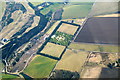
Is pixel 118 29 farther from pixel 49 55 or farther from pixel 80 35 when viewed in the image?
pixel 49 55

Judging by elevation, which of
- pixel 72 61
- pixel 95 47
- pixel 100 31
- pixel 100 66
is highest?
pixel 100 31

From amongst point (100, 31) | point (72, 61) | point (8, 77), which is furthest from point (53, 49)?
point (100, 31)

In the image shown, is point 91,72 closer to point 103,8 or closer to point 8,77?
point 8,77

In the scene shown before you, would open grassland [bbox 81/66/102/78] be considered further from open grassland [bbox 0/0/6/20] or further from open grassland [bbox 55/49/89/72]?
open grassland [bbox 0/0/6/20]

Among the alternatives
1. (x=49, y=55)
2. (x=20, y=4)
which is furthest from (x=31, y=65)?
(x=20, y=4)

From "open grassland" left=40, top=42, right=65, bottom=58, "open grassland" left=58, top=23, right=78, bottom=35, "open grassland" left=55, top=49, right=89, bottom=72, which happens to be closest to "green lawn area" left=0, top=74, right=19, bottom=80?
"open grassland" left=55, top=49, right=89, bottom=72
